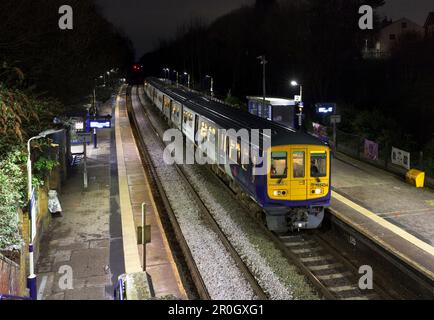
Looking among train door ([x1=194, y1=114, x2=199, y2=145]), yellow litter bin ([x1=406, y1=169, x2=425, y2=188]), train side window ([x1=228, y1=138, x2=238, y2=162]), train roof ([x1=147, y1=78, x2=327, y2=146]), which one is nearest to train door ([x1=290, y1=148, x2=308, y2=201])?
train roof ([x1=147, y1=78, x2=327, y2=146])

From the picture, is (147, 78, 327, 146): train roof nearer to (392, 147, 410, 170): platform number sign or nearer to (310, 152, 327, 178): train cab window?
(310, 152, 327, 178): train cab window

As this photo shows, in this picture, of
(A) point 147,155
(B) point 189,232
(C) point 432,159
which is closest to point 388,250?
(B) point 189,232

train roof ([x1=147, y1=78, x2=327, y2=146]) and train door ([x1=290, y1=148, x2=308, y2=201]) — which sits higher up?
train roof ([x1=147, y1=78, x2=327, y2=146])

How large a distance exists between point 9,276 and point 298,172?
7163mm

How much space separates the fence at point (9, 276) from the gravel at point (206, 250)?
3.76 m

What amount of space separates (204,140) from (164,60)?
106 m

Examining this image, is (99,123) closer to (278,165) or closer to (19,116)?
(19,116)

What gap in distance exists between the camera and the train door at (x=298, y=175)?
11750 mm

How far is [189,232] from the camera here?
493 inches

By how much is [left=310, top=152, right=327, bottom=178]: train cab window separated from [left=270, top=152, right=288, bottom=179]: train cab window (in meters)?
0.77

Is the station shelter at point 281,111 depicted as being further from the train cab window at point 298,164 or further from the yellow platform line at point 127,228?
the train cab window at point 298,164

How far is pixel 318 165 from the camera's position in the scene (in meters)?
12.0

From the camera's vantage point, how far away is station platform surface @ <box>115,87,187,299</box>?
9625 mm
